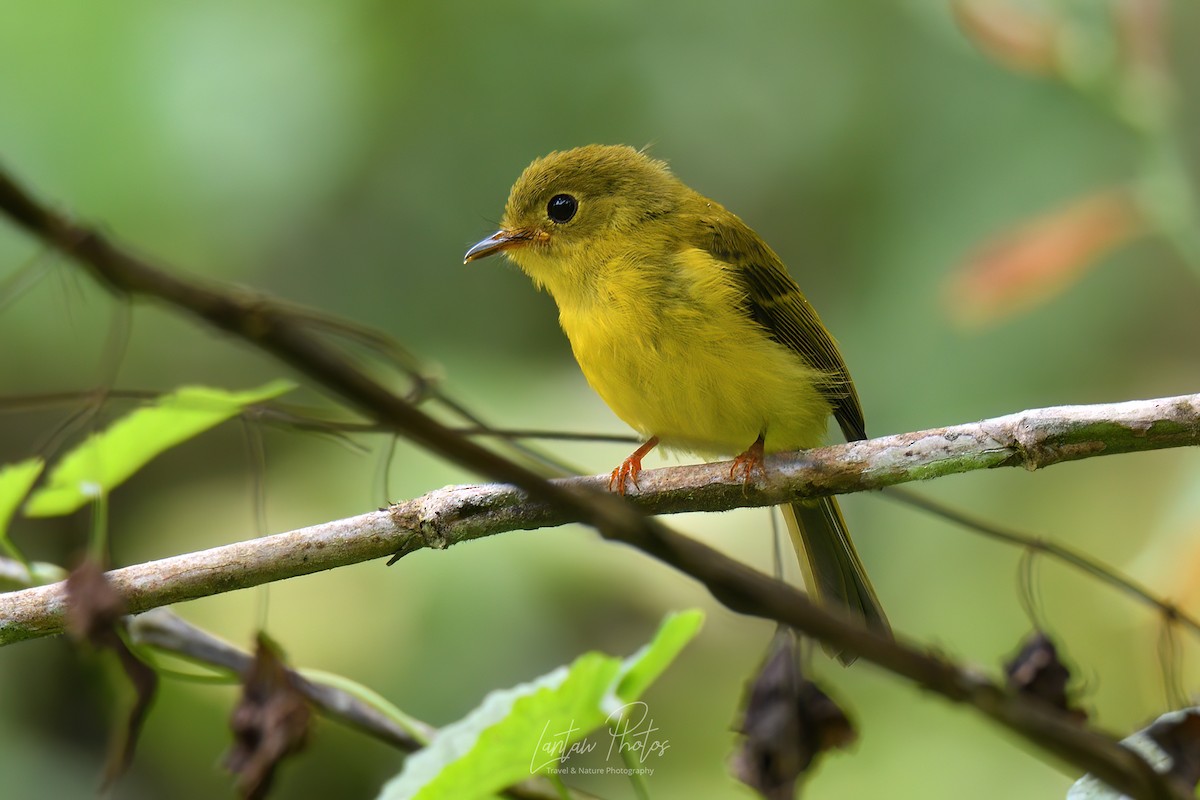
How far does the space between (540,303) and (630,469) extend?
2.27 metres

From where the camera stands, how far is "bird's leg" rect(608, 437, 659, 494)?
2.54 metres

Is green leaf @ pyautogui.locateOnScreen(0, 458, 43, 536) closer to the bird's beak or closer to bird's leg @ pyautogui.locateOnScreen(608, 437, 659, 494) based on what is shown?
bird's leg @ pyautogui.locateOnScreen(608, 437, 659, 494)

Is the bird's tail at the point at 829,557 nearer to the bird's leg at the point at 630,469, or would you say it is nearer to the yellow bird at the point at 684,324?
the yellow bird at the point at 684,324

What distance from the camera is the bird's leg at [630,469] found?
2.54 metres

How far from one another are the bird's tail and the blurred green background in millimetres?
507

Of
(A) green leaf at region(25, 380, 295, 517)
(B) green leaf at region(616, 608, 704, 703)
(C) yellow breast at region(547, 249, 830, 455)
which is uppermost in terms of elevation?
(C) yellow breast at region(547, 249, 830, 455)

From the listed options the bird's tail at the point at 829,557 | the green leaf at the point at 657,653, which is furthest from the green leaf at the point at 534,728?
the bird's tail at the point at 829,557

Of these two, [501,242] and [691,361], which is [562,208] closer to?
[501,242]

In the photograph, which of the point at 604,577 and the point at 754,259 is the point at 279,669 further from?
the point at 604,577

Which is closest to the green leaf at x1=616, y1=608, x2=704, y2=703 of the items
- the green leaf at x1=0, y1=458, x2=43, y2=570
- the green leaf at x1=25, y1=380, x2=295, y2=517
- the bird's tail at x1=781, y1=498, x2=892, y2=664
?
the green leaf at x1=25, y1=380, x2=295, y2=517

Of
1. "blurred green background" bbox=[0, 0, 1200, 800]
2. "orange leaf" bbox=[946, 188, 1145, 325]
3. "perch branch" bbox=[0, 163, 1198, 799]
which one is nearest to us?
"perch branch" bbox=[0, 163, 1198, 799]

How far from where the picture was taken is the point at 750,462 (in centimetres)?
246

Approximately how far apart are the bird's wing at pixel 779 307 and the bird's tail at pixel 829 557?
0.23 m

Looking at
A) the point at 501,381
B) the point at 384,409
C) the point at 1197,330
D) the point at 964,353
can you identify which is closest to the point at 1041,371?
the point at 964,353
